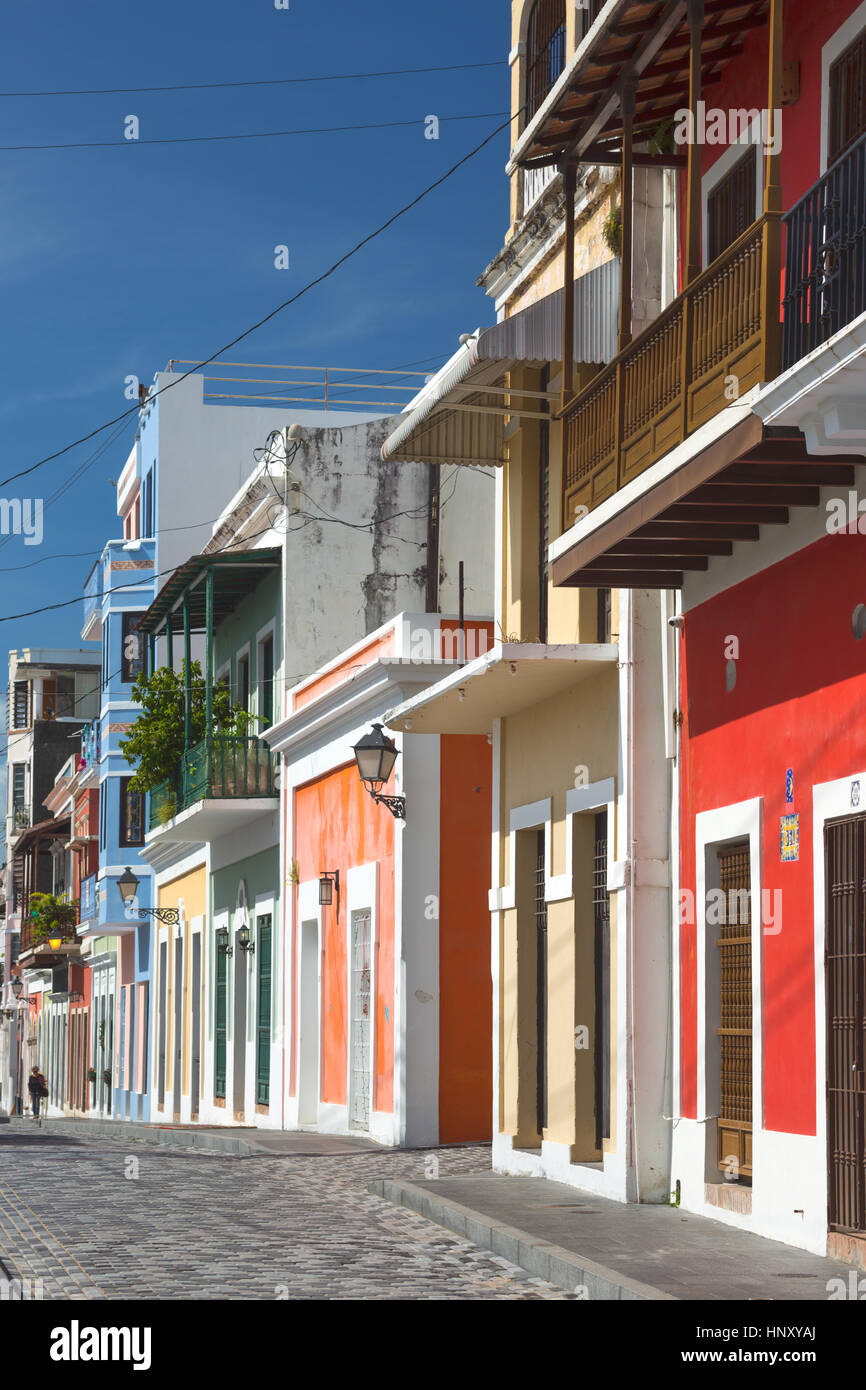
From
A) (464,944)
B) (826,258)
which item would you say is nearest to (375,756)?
(464,944)

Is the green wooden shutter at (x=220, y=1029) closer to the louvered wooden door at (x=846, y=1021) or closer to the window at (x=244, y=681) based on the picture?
the window at (x=244, y=681)

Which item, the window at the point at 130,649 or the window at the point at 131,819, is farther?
the window at the point at 131,819

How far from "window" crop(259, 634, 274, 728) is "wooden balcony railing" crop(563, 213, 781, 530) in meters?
12.5

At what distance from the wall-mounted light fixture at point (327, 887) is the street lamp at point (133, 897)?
11.2m

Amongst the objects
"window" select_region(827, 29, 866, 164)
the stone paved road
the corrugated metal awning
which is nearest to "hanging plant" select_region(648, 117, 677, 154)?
the corrugated metal awning

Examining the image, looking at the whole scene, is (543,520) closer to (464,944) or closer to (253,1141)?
(464,944)

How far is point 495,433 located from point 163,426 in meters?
16.7

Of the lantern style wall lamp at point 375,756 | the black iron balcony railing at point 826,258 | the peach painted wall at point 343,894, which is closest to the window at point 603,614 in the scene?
the lantern style wall lamp at point 375,756

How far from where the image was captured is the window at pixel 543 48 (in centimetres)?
1566

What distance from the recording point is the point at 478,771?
62.7 ft

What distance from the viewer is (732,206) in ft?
39.8

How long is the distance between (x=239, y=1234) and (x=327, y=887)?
1028 cm
